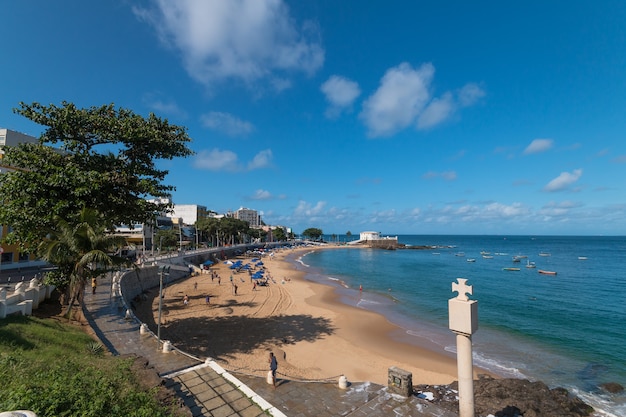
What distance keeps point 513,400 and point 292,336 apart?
13380 mm

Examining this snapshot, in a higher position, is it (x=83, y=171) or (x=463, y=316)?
(x=83, y=171)

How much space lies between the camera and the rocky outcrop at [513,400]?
1059 cm

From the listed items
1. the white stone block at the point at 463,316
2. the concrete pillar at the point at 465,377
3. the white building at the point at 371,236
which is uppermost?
the white building at the point at 371,236

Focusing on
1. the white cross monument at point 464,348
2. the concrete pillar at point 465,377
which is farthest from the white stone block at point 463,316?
the concrete pillar at point 465,377

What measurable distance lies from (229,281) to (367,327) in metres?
23.9

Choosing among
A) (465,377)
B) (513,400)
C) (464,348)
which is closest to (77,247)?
(464,348)

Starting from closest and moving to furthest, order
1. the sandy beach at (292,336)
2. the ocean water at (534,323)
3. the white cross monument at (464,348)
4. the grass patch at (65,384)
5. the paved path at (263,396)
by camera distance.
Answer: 1. the grass patch at (65,384)
2. the white cross monument at (464,348)
3. the paved path at (263,396)
4. the sandy beach at (292,336)
5. the ocean water at (534,323)

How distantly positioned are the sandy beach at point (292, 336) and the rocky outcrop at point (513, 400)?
12.2 feet

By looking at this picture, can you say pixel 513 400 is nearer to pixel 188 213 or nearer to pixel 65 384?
pixel 65 384

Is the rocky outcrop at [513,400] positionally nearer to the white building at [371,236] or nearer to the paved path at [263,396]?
the paved path at [263,396]

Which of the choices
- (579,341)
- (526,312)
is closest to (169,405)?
(579,341)

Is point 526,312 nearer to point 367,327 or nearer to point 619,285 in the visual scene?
point 367,327

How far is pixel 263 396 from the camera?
9.54m

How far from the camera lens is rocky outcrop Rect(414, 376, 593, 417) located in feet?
34.8
